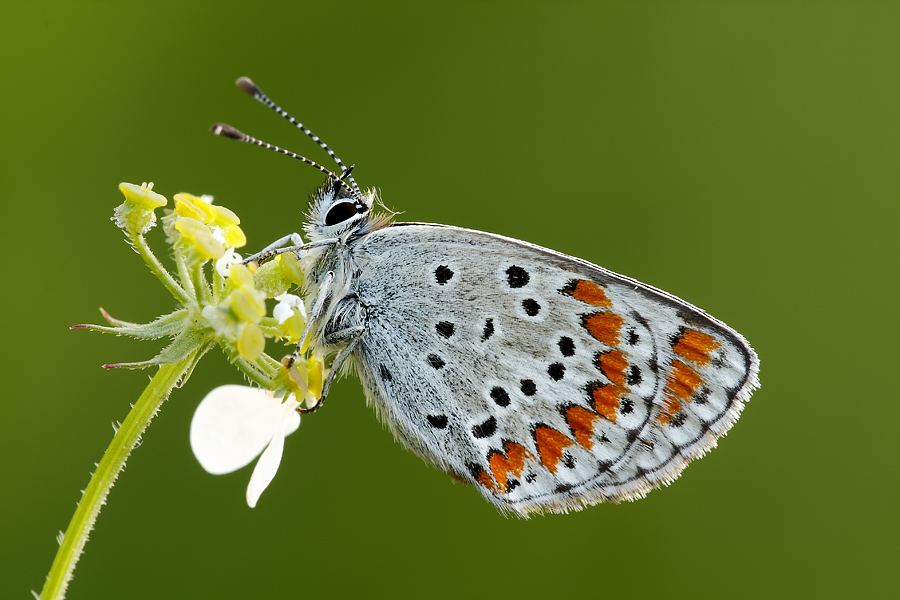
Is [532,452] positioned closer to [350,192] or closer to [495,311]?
[495,311]

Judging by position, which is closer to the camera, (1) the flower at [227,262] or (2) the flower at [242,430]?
(2) the flower at [242,430]

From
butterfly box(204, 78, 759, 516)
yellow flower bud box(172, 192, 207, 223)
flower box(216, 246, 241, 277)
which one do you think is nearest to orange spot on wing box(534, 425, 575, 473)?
butterfly box(204, 78, 759, 516)

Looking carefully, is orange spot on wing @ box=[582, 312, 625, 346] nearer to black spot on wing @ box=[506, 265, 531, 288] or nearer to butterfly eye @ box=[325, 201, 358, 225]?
black spot on wing @ box=[506, 265, 531, 288]

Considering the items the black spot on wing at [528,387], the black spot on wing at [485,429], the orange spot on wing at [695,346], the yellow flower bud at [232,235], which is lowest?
the black spot on wing at [485,429]

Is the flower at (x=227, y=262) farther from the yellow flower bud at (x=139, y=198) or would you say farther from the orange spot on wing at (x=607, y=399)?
the orange spot on wing at (x=607, y=399)

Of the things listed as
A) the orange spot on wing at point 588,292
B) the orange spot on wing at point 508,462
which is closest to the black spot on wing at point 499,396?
the orange spot on wing at point 508,462

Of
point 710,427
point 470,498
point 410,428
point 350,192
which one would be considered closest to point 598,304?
point 710,427

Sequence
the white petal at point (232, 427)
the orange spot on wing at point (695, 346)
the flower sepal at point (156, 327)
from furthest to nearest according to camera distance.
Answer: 1. the orange spot on wing at point (695, 346)
2. the white petal at point (232, 427)
3. the flower sepal at point (156, 327)
